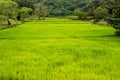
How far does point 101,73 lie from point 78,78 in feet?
2.85

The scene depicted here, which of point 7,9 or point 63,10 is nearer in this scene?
point 7,9

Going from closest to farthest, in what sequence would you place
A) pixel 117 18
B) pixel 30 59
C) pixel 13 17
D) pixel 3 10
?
pixel 30 59, pixel 117 18, pixel 3 10, pixel 13 17

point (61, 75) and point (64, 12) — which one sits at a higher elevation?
point (61, 75)

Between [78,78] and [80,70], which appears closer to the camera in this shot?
[78,78]

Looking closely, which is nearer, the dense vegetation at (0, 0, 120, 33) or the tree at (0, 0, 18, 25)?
the dense vegetation at (0, 0, 120, 33)

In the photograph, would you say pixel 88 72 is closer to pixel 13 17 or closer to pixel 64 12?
pixel 13 17

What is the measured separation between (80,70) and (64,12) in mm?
59083

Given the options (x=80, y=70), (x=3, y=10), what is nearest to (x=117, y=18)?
(x=80, y=70)

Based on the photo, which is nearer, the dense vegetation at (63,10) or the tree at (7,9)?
the dense vegetation at (63,10)

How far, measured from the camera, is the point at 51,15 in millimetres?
63812

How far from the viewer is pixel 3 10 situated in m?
29.7

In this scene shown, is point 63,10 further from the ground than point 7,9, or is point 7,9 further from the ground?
point 7,9

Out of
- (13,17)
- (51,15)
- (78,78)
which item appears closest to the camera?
(78,78)

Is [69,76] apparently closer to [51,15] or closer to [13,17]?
[13,17]
